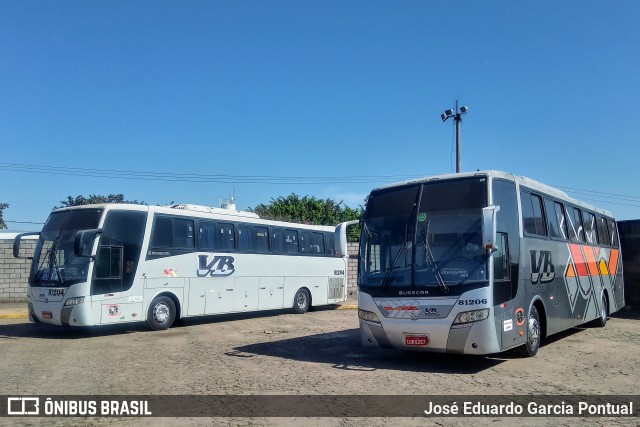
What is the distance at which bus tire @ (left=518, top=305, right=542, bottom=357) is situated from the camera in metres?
10.2

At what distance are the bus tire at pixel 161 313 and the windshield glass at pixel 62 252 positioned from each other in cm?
215

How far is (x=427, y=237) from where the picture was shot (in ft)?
30.9

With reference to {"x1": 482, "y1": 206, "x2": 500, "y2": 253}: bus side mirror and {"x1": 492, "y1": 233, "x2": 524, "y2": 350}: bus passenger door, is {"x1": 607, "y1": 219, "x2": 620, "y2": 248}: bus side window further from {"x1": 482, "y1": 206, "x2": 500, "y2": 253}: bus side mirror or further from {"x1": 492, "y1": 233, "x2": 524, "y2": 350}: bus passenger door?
{"x1": 482, "y1": 206, "x2": 500, "y2": 253}: bus side mirror

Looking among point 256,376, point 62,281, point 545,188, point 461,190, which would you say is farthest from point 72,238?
point 545,188

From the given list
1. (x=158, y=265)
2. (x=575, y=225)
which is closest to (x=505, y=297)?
(x=575, y=225)

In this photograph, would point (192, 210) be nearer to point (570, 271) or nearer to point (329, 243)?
point (329, 243)

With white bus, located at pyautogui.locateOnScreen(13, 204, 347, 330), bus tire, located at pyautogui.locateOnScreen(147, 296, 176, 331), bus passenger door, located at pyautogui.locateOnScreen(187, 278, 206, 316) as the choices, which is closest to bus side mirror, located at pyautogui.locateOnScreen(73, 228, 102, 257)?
white bus, located at pyautogui.locateOnScreen(13, 204, 347, 330)

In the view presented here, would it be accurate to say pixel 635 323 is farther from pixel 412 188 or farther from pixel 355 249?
pixel 355 249

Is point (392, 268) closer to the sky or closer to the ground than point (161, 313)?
closer to the sky

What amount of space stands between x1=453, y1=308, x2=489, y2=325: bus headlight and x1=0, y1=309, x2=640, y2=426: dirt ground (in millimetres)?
875

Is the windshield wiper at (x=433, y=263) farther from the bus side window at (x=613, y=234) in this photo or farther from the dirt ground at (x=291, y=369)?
the bus side window at (x=613, y=234)

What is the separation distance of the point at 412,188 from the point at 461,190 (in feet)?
3.01

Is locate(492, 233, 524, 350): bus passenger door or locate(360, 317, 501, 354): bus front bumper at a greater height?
locate(492, 233, 524, 350): bus passenger door

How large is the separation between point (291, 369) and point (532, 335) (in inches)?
176
